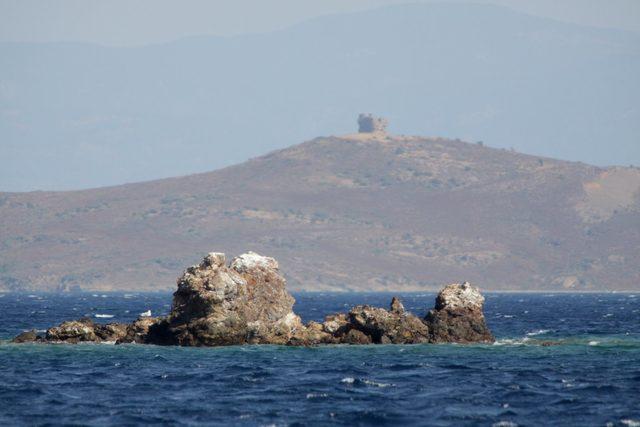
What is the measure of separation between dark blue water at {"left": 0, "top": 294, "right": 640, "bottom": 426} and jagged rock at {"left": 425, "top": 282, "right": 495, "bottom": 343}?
1.81 m

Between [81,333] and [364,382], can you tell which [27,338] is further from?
[364,382]

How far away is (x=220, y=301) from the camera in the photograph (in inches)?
2709

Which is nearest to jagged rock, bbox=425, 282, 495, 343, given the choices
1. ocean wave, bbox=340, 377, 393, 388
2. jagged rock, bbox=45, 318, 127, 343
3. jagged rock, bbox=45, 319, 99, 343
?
jagged rock, bbox=45, 318, 127, 343

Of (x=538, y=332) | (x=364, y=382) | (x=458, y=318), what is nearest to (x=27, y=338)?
(x=458, y=318)

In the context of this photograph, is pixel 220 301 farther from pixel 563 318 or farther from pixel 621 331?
pixel 563 318

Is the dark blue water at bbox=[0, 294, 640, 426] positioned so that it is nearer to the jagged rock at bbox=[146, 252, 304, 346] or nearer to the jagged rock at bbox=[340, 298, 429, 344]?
the jagged rock at bbox=[340, 298, 429, 344]

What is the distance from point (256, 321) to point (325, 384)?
1974 centimetres

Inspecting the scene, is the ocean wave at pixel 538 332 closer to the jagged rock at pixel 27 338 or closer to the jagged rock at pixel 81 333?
the jagged rock at pixel 81 333

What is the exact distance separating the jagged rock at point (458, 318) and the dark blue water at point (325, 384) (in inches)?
71.2

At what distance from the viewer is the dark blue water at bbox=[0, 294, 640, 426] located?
43.8 meters

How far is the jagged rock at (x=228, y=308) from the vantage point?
69188 mm

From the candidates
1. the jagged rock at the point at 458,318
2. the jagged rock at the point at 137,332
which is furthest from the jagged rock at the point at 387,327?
the jagged rock at the point at 137,332

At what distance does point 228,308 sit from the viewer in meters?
69.8

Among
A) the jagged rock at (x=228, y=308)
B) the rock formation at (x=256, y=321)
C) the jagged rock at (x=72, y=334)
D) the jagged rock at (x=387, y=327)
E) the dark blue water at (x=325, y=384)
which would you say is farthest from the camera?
the jagged rock at (x=72, y=334)
